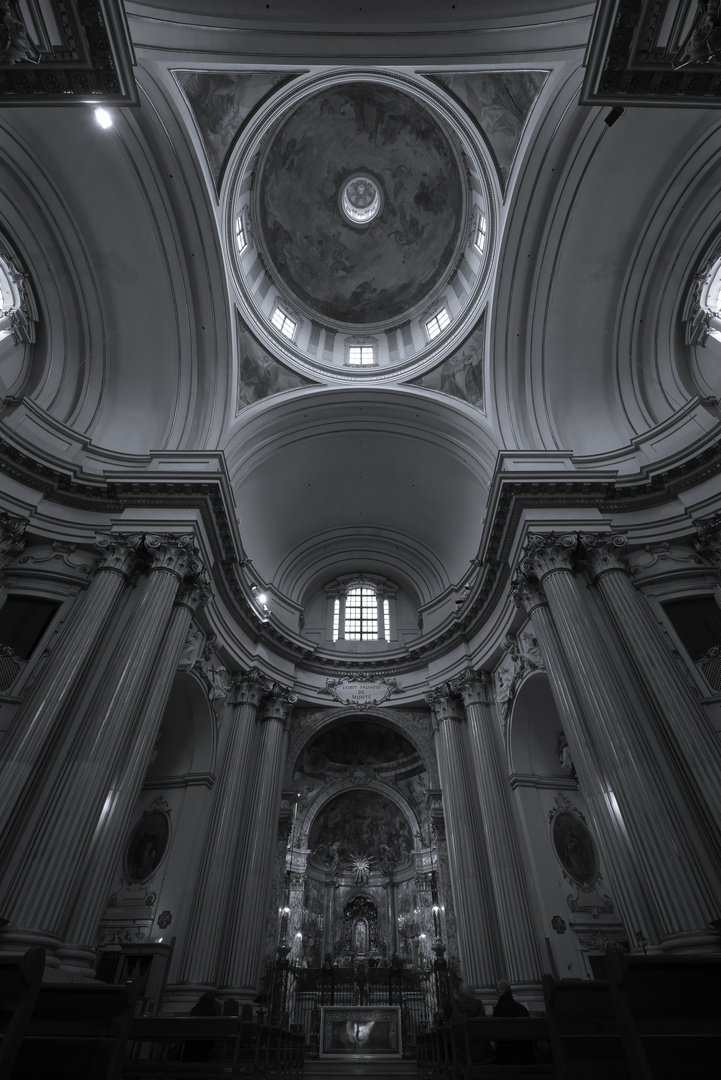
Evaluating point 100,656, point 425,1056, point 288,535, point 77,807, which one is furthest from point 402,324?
point 425,1056

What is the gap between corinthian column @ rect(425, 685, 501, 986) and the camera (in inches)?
456

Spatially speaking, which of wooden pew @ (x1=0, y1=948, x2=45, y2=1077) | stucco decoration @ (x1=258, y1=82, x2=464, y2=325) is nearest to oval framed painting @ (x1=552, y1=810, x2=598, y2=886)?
wooden pew @ (x1=0, y1=948, x2=45, y2=1077)

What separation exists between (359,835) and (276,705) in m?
7.13

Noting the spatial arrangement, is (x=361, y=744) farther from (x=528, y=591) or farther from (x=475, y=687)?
(x=528, y=591)

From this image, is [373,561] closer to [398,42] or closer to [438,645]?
[438,645]

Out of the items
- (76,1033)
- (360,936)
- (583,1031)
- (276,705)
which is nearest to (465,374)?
(276,705)

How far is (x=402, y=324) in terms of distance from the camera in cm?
1909

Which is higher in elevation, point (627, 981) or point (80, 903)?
point (80, 903)

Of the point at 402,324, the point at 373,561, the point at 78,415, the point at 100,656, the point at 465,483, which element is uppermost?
the point at 402,324

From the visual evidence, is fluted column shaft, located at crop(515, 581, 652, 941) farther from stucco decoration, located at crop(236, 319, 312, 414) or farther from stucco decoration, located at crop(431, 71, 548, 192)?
stucco decoration, located at crop(431, 71, 548, 192)

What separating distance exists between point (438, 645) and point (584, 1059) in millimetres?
13454

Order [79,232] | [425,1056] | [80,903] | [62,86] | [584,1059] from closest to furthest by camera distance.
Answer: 1. [584,1059]
2. [62,86]
3. [80,903]
4. [425,1056]
5. [79,232]

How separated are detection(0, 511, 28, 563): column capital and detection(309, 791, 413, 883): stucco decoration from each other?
12717 mm

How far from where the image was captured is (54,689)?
28.9 feet
